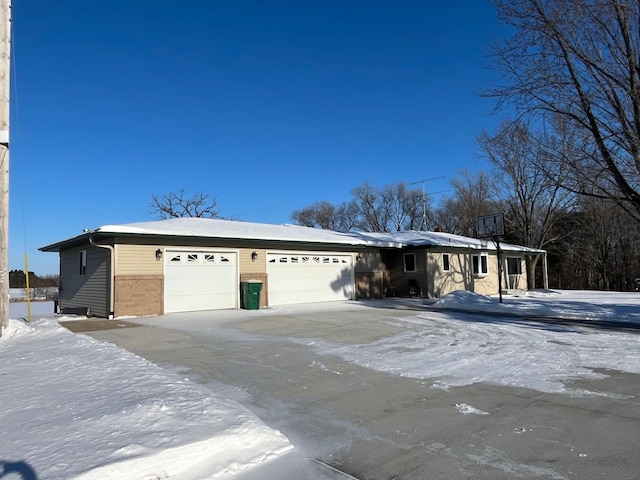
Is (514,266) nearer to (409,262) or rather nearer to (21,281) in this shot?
(409,262)

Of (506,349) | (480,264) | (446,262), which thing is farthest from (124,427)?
(480,264)

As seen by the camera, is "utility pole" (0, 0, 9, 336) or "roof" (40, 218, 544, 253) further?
"roof" (40, 218, 544, 253)

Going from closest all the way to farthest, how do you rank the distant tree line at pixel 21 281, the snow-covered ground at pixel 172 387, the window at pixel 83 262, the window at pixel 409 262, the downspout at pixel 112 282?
the snow-covered ground at pixel 172 387 < the downspout at pixel 112 282 < the window at pixel 83 262 < the window at pixel 409 262 < the distant tree line at pixel 21 281

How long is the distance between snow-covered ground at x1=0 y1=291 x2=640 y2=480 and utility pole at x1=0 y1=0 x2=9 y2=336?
107 cm

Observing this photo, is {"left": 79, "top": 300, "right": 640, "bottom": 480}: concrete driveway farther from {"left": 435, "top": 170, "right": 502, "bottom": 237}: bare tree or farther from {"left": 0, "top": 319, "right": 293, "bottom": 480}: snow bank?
{"left": 435, "top": 170, "right": 502, "bottom": 237}: bare tree

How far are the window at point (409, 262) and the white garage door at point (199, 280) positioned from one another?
32.8ft

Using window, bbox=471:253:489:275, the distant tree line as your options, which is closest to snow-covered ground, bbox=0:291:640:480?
window, bbox=471:253:489:275

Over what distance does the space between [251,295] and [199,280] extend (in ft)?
6.51

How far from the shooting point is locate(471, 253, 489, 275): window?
25.6 meters

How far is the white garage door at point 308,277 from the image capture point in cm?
1847

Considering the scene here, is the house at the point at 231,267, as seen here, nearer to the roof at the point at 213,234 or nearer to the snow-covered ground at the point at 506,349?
the roof at the point at 213,234

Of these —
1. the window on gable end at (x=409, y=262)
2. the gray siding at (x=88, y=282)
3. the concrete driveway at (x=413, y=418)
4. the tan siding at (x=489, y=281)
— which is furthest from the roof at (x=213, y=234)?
the concrete driveway at (x=413, y=418)

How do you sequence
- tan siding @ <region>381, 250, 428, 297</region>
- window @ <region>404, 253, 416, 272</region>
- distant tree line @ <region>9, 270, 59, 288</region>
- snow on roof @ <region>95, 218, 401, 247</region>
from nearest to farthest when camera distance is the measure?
snow on roof @ <region>95, 218, 401, 247</region>, tan siding @ <region>381, 250, 428, 297</region>, window @ <region>404, 253, 416, 272</region>, distant tree line @ <region>9, 270, 59, 288</region>

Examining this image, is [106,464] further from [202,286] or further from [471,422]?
[202,286]
